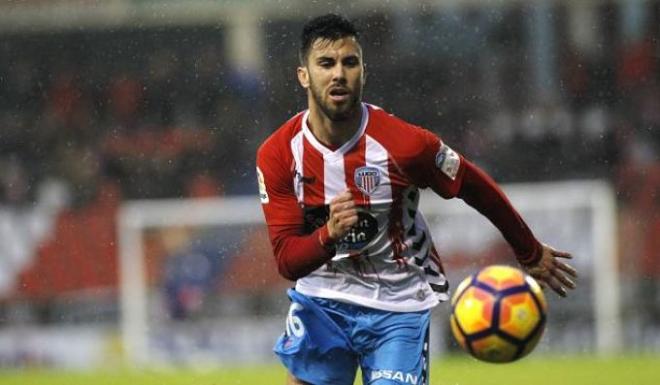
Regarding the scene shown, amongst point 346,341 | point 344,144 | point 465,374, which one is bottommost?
point 465,374

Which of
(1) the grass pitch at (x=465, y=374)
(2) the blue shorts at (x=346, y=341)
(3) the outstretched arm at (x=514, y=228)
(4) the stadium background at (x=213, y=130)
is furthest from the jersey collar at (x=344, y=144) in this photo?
(4) the stadium background at (x=213, y=130)

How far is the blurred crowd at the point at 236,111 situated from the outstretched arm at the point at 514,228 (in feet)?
20.2

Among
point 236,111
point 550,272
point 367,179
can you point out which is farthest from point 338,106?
point 236,111

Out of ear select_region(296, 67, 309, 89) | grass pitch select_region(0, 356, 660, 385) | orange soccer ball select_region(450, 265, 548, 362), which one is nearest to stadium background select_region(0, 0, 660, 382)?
grass pitch select_region(0, 356, 660, 385)

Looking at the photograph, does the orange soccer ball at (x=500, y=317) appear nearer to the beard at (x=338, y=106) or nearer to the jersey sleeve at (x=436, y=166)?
the jersey sleeve at (x=436, y=166)

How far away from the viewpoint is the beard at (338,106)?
5574 mm

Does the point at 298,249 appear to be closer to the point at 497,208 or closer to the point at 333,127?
the point at 333,127

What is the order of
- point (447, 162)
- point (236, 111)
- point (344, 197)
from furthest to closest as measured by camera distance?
point (236, 111) < point (447, 162) < point (344, 197)

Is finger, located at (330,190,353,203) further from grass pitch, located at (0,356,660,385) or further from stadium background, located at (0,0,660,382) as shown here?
stadium background, located at (0,0,660,382)

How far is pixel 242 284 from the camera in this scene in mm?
13953

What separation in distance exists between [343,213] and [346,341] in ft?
2.60

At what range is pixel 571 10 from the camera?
58.7 feet

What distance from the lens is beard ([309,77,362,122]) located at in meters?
5.57

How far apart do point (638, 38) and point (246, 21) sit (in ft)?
15.7
